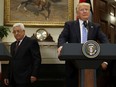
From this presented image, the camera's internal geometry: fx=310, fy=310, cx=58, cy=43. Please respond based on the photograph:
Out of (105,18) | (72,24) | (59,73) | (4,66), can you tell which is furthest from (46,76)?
(72,24)

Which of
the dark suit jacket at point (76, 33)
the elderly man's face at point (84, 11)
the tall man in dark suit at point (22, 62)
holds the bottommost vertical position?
the tall man in dark suit at point (22, 62)

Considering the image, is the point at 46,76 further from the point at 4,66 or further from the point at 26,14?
the point at 26,14

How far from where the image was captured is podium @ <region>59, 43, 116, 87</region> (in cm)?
291

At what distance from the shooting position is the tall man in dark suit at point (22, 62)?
4.43 meters

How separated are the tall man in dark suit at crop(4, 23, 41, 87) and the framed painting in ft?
7.46

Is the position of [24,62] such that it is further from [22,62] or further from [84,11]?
[84,11]

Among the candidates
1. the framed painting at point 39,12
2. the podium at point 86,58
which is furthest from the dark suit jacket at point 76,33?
the framed painting at point 39,12

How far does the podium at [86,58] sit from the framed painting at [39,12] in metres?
3.92

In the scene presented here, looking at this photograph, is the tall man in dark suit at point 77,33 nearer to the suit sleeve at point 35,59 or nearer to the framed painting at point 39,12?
the suit sleeve at point 35,59

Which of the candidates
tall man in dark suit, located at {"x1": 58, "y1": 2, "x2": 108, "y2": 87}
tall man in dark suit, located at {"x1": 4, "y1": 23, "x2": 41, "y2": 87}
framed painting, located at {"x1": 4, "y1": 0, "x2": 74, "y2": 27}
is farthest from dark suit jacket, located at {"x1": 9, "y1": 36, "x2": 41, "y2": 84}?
framed painting, located at {"x1": 4, "y1": 0, "x2": 74, "y2": 27}

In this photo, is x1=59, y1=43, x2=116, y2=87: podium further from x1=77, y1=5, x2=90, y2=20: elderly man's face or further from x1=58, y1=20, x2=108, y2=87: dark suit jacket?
x1=77, y1=5, x2=90, y2=20: elderly man's face

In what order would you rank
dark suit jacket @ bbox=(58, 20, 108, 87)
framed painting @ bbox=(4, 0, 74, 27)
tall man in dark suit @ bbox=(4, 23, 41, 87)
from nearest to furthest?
dark suit jacket @ bbox=(58, 20, 108, 87)
tall man in dark suit @ bbox=(4, 23, 41, 87)
framed painting @ bbox=(4, 0, 74, 27)

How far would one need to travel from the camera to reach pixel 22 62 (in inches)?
176

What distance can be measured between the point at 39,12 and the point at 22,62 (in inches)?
104
